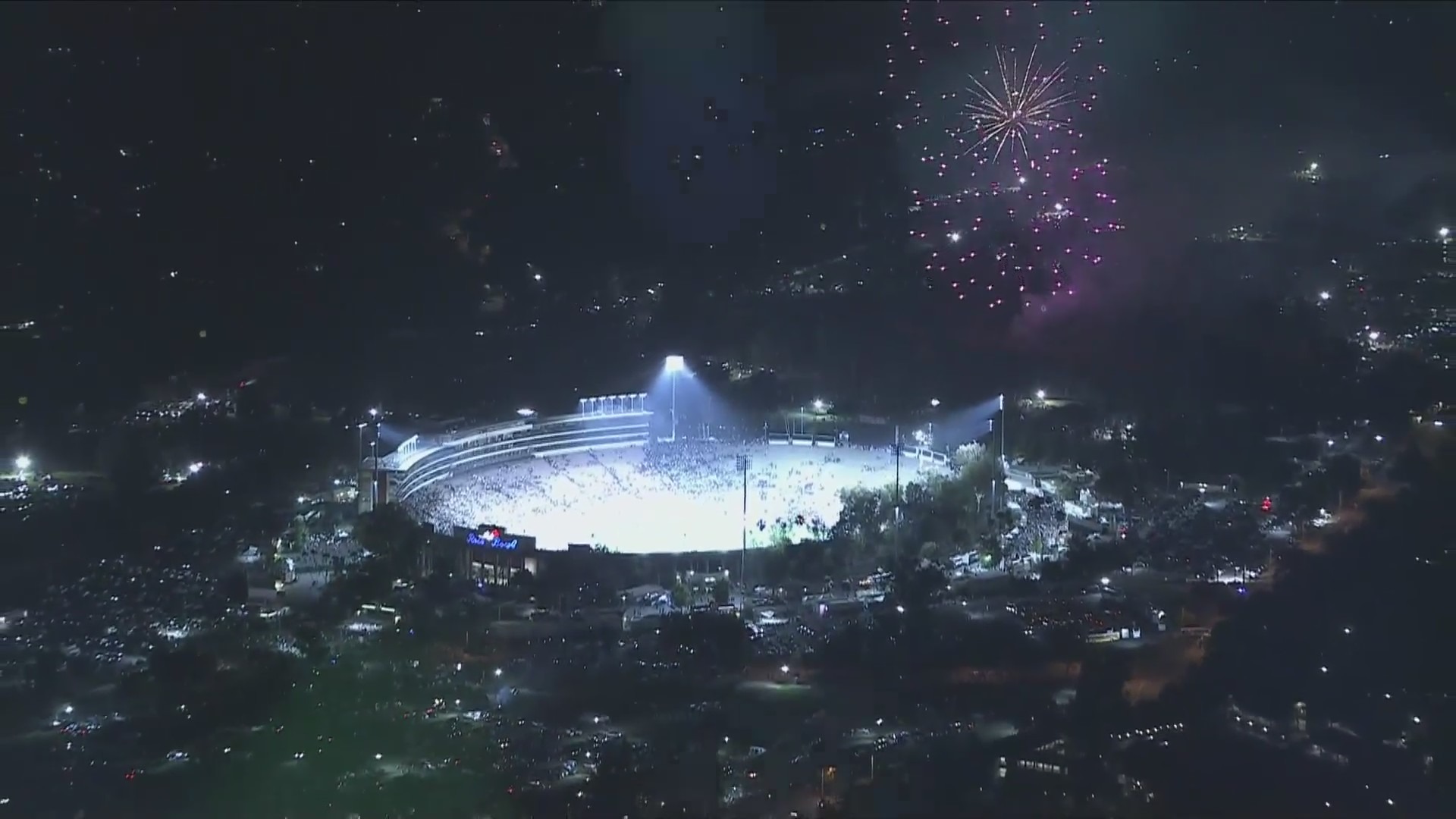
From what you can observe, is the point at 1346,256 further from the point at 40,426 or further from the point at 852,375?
the point at 40,426

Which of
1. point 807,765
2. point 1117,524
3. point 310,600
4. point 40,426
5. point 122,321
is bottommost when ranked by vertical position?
point 807,765

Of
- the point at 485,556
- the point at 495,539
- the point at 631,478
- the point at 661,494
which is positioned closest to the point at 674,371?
the point at 631,478

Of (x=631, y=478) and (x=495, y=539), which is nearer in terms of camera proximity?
(x=495, y=539)

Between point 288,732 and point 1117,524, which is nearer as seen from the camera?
point 288,732

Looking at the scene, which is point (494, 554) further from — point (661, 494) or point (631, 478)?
point (631, 478)

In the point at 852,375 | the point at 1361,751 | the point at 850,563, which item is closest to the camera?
the point at 1361,751

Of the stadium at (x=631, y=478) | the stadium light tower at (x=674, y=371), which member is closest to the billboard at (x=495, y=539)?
the stadium at (x=631, y=478)

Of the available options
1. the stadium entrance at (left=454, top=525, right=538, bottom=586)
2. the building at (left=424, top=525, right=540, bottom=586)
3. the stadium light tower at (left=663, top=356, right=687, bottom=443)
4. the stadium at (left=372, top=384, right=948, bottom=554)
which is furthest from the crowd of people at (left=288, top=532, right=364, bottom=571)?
the stadium light tower at (left=663, top=356, right=687, bottom=443)

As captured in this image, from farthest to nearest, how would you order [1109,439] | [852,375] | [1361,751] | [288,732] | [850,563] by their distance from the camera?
[852,375], [1109,439], [850,563], [288,732], [1361,751]

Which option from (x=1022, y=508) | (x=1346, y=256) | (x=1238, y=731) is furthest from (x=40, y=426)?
(x=1346, y=256)
